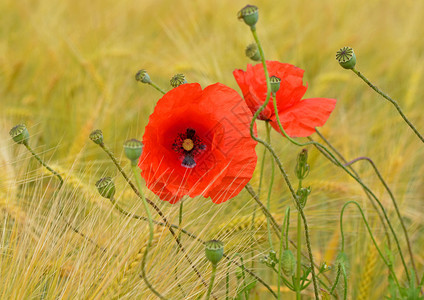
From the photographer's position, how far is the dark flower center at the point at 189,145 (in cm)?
69

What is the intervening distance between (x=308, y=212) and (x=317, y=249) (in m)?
0.11

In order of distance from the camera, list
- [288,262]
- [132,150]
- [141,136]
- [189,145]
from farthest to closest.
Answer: [141,136]
[189,145]
[288,262]
[132,150]

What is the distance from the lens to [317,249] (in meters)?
0.96

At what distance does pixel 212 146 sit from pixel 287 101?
12cm

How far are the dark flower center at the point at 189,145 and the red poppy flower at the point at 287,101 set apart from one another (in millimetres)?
79

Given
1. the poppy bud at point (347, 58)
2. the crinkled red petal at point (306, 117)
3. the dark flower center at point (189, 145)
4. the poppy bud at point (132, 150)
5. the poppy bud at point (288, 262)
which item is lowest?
the poppy bud at point (288, 262)

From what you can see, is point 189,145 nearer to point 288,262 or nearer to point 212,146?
point 212,146

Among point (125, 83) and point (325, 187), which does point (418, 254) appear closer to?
point (325, 187)

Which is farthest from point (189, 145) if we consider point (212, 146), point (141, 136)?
point (141, 136)

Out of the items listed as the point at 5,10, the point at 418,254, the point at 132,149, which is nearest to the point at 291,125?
the point at 132,149

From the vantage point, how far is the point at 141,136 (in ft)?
3.30

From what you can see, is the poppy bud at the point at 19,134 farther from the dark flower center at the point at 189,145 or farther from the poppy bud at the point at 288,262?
the poppy bud at the point at 288,262

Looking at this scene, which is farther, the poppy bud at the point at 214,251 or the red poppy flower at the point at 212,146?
the red poppy flower at the point at 212,146

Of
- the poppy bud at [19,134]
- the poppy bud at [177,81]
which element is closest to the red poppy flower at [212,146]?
the poppy bud at [177,81]
